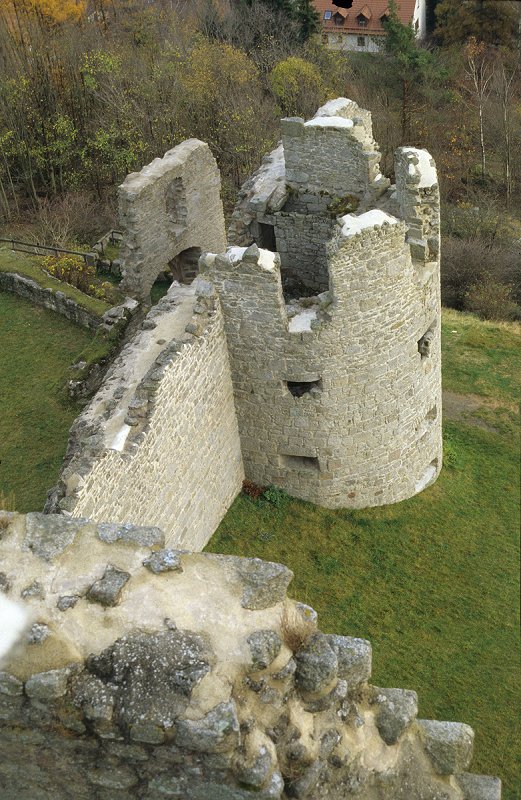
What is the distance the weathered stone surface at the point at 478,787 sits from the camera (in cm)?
751

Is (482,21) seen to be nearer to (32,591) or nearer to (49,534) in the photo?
(49,534)

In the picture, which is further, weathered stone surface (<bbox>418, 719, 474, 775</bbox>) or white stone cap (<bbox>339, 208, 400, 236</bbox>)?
white stone cap (<bbox>339, 208, 400, 236</bbox>)

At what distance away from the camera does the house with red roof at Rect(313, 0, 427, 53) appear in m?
41.7

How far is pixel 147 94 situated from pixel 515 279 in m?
13.8

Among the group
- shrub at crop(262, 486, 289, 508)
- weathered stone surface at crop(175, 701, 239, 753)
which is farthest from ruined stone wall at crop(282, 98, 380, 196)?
weathered stone surface at crop(175, 701, 239, 753)

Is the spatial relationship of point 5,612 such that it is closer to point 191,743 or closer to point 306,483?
point 191,743

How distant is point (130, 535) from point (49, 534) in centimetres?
66

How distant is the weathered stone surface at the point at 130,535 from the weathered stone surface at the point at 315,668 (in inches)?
58.7

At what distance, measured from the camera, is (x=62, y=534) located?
7094mm

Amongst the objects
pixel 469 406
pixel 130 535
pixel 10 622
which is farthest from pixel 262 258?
pixel 469 406

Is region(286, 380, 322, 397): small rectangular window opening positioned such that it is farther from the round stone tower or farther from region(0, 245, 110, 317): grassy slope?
region(0, 245, 110, 317): grassy slope

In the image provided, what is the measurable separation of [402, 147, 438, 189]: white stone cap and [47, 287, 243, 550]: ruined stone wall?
356 centimetres

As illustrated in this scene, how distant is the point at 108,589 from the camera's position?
6648 mm

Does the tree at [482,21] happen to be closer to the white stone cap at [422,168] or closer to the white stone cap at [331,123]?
the white stone cap at [331,123]
